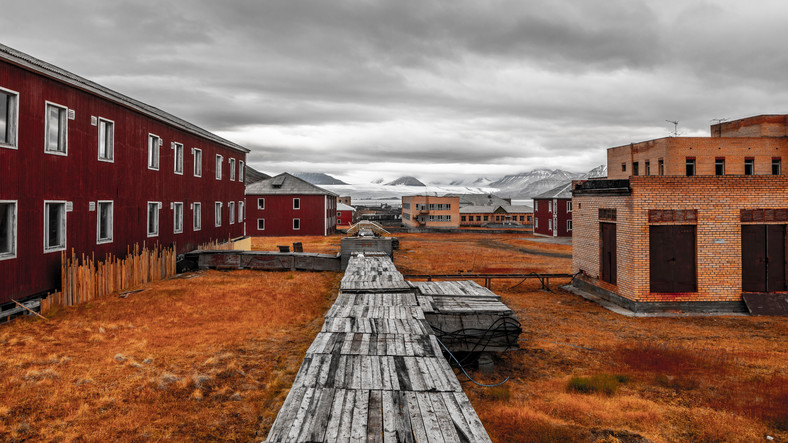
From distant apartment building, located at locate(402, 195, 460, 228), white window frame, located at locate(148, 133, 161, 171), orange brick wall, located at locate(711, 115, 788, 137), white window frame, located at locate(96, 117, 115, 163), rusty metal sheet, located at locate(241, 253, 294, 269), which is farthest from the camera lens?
distant apartment building, located at locate(402, 195, 460, 228)

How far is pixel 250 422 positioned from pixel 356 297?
524 cm

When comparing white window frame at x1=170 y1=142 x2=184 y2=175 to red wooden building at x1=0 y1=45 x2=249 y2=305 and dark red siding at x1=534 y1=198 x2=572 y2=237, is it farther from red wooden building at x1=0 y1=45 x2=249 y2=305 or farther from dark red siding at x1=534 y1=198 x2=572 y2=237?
dark red siding at x1=534 y1=198 x2=572 y2=237

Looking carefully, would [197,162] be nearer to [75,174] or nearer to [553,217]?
[75,174]

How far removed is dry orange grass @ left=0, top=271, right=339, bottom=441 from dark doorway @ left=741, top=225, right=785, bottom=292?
15.3m

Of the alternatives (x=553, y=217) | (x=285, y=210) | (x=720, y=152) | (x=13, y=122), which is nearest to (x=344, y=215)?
(x=285, y=210)

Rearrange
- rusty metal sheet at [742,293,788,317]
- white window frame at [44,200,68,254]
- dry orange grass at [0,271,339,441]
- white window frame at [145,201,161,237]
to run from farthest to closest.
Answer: white window frame at [145,201,161,237] → rusty metal sheet at [742,293,788,317] → white window frame at [44,200,68,254] → dry orange grass at [0,271,339,441]

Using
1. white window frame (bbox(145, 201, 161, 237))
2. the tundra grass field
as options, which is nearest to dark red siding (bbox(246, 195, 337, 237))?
white window frame (bbox(145, 201, 161, 237))

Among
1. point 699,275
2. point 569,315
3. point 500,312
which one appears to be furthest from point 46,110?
point 699,275

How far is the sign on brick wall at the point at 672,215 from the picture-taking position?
15.0m

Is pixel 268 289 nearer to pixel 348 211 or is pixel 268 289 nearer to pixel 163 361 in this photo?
pixel 163 361

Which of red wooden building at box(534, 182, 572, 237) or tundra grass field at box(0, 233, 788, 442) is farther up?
red wooden building at box(534, 182, 572, 237)

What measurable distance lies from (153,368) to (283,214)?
43791 millimetres

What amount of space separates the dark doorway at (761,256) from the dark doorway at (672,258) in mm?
1943

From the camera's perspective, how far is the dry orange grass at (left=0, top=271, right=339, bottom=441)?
6.88m
